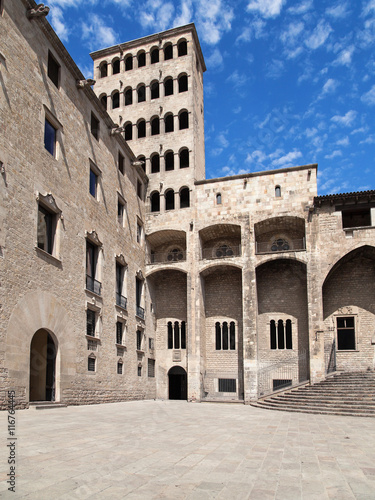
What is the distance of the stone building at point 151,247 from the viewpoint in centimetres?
1639

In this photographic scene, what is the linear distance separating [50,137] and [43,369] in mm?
9135

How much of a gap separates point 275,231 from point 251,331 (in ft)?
23.5

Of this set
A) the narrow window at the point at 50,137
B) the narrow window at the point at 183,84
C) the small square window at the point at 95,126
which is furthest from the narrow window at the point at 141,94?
the narrow window at the point at 50,137

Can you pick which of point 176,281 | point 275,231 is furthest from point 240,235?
point 176,281

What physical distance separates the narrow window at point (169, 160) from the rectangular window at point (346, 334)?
15310 millimetres

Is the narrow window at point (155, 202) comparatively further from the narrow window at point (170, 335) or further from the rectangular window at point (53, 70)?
the rectangular window at point (53, 70)

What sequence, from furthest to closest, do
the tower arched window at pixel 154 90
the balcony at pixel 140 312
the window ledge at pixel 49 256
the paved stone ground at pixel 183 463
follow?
1. the tower arched window at pixel 154 90
2. the balcony at pixel 140 312
3. the window ledge at pixel 49 256
4. the paved stone ground at pixel 183 463

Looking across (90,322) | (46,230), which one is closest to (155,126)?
(90,322)

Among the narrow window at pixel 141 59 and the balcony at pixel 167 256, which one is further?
the narrow window at pixel 141 59

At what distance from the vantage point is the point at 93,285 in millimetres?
21453

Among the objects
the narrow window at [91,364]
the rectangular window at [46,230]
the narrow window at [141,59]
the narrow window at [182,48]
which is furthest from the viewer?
the narrow window at [141,59]

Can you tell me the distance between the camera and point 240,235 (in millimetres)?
31094

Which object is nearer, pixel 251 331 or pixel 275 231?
pixel 251 331

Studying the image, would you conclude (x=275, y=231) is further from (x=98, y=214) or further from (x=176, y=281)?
(x=98, y=214)
